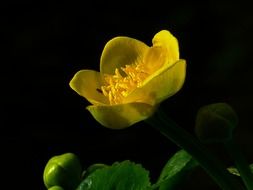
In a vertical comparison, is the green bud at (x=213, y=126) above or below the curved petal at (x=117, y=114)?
below

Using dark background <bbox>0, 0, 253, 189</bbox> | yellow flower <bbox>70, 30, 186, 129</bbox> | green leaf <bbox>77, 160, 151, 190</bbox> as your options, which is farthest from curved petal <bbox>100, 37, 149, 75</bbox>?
dark background <bbox>0, 0, 253, 189</bbox>

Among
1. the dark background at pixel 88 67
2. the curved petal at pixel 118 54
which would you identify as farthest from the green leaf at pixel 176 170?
the dark background at pixel 88 67

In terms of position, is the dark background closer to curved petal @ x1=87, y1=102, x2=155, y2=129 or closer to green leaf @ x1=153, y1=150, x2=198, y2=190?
green leaf @ x1=153, y1=150, x2=198, y2=190

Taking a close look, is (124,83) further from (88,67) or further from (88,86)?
(88,67)

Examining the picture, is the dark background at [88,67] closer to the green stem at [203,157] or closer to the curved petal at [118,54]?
the curved petal at [118,54]

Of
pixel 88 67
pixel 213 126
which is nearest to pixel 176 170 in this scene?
pixel 213 126

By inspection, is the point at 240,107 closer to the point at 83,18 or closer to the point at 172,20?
the point at 172,20

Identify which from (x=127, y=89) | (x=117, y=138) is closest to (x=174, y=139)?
(x=127, y=89)
